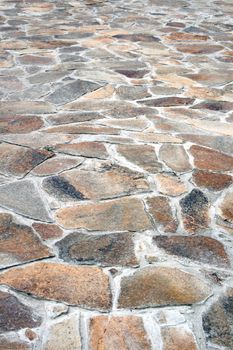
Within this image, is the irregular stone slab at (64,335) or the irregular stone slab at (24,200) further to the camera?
the irregular stone slab at (24,200)

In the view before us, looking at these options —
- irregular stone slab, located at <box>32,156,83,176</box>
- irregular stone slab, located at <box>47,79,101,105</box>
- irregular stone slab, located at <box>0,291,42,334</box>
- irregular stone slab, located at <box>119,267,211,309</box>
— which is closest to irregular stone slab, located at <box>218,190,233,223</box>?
irregular stone slab, located at <box>119,267,211,309</box>

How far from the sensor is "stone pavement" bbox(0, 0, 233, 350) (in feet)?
7.21

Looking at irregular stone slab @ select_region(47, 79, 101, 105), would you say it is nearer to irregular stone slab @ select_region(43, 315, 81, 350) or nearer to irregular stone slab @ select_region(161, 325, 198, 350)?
irregular stone slab @ select_region(43, 315, 81, 350)

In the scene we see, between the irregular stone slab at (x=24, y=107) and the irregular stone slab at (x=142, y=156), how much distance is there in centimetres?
102

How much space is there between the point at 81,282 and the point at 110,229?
1.55 feet

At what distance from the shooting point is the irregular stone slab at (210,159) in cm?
347

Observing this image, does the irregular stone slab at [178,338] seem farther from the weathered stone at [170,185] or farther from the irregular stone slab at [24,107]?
the irregular stone slab at [24,107]

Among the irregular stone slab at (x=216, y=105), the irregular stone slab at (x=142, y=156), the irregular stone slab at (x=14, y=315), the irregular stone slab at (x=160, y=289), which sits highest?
the irregular stone slab at (x=14, y=315)

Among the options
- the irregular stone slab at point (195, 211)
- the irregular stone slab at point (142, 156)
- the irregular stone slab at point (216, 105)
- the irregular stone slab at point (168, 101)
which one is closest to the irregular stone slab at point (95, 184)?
the irregular stone slab at point (142, 156)

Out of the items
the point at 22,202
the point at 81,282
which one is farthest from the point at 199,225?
the point at 22,202

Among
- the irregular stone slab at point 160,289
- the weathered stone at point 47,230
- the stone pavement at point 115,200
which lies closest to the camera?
the stone pavement at point 115,200

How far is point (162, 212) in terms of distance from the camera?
297 centimetres

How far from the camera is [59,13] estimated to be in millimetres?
8398

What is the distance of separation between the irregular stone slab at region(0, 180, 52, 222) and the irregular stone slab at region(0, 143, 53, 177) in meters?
0.15
